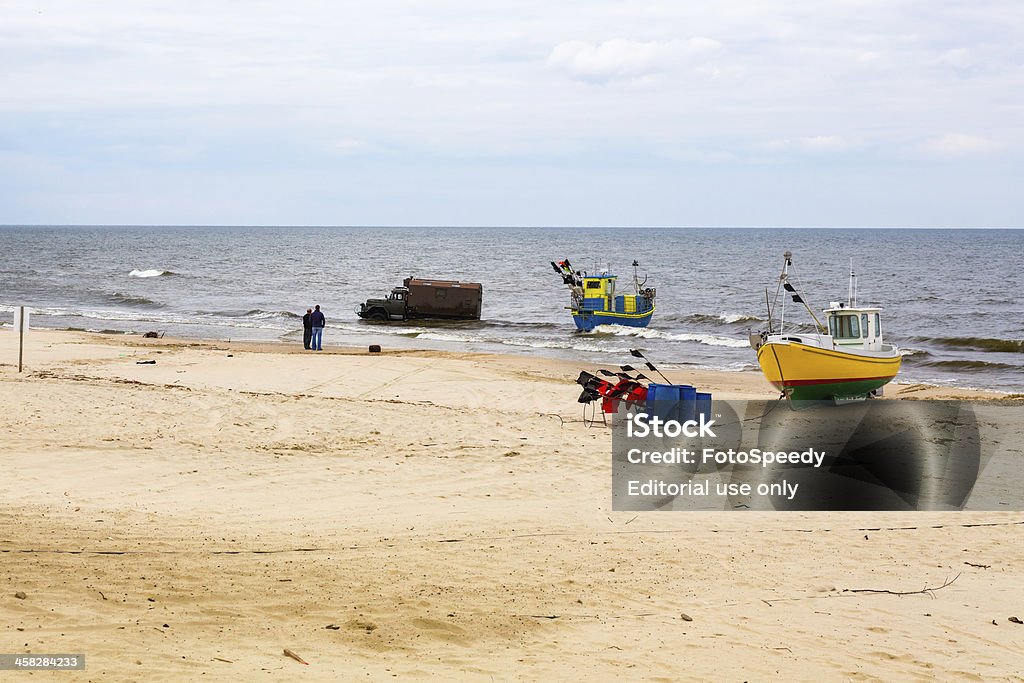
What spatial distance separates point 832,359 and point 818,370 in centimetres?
34

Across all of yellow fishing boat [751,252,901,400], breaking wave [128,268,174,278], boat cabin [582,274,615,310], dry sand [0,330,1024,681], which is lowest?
dry sand [0,330,1024,681]

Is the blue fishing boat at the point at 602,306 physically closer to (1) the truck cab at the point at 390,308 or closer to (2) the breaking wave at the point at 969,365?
(1) the truck cab at the point at 390,308

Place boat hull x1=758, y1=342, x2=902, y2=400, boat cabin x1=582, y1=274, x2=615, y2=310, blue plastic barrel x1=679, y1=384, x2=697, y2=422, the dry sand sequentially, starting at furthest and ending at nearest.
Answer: boat cabin x1=582, y1=274, x2=615, y2=310, boat hull x1=758, y1=342, x2=902, y2=400, blue plastic barrel x1=679, y1=384, x2=697, y2=422, the dry sand

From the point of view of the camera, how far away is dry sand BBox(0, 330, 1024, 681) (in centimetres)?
644

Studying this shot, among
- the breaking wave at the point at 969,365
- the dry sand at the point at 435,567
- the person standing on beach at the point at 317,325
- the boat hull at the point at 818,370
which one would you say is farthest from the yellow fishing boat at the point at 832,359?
the person standing on beach at the point at 317,325

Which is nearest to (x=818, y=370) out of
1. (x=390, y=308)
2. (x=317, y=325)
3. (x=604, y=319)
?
(x=317, y=325)

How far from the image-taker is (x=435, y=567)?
324 inches

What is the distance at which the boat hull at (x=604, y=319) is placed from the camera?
4009 cm

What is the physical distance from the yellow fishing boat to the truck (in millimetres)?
24813

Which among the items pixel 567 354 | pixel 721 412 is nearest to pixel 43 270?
pixel 567 354

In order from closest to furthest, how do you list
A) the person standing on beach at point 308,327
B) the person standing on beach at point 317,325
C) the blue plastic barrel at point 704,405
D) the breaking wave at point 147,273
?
the blue plastic barrel at point 704,405 → the person standing on beach at point 317,325 → the person standing on beach at point 308,327 → the breaking wave at point 147,273

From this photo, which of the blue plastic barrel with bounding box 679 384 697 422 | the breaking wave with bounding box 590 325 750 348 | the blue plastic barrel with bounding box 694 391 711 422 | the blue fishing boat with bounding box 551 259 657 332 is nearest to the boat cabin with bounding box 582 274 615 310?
the blue fishing boat with bounding box 551 259 657 332

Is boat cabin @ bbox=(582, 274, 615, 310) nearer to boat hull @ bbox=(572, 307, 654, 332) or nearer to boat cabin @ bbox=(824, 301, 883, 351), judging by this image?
boat hull @ bbox=(572, 307, 654, 332)

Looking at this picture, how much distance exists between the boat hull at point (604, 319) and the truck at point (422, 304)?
240 inches
